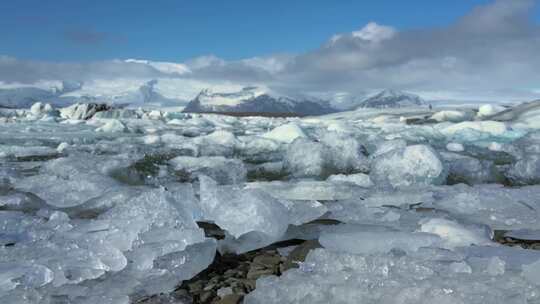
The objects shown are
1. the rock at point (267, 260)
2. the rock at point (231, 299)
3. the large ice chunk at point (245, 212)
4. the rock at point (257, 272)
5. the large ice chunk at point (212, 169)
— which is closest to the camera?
the rock at point (231, 299)

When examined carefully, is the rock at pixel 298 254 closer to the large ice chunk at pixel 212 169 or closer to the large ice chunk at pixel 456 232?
the large ice chunk at pixel 456 232

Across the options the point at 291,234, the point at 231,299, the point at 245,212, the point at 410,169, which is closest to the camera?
the point at 231,299

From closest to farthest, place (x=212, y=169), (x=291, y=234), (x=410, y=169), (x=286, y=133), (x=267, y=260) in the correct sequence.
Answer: (x=267, y=260) < (x=291, y=234) < (x=410, y=169) < (x=212, y=169) < (x=286, y=133)

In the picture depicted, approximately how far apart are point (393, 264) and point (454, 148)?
5882 mm

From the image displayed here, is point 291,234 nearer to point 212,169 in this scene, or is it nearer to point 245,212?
point 245,212

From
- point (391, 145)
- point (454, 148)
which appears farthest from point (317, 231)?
point (454, 148)

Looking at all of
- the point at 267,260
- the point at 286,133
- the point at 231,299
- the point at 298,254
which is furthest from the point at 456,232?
the point at 286,133

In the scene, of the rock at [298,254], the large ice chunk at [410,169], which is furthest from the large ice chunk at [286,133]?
the rock at [298,254]

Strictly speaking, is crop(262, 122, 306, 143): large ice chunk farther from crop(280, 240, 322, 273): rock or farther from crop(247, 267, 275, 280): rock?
crop(247, 267, 275, 280): rock

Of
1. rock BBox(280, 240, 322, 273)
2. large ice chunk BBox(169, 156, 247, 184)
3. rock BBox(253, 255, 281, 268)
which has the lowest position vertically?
large ice chunk BBox(169, 156, 247, 184)

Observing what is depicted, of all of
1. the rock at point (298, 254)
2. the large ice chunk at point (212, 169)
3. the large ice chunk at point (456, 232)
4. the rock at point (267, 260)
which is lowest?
the large ice chunk at point (212, 169)

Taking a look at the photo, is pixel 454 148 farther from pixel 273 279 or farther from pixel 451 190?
pixel 273 279

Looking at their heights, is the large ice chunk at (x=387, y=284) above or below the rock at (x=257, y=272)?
above

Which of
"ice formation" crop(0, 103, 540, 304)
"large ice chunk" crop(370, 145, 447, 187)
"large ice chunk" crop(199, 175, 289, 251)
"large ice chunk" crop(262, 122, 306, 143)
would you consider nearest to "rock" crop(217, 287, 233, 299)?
"ice formation" crop(0, 103, 540, 304)
